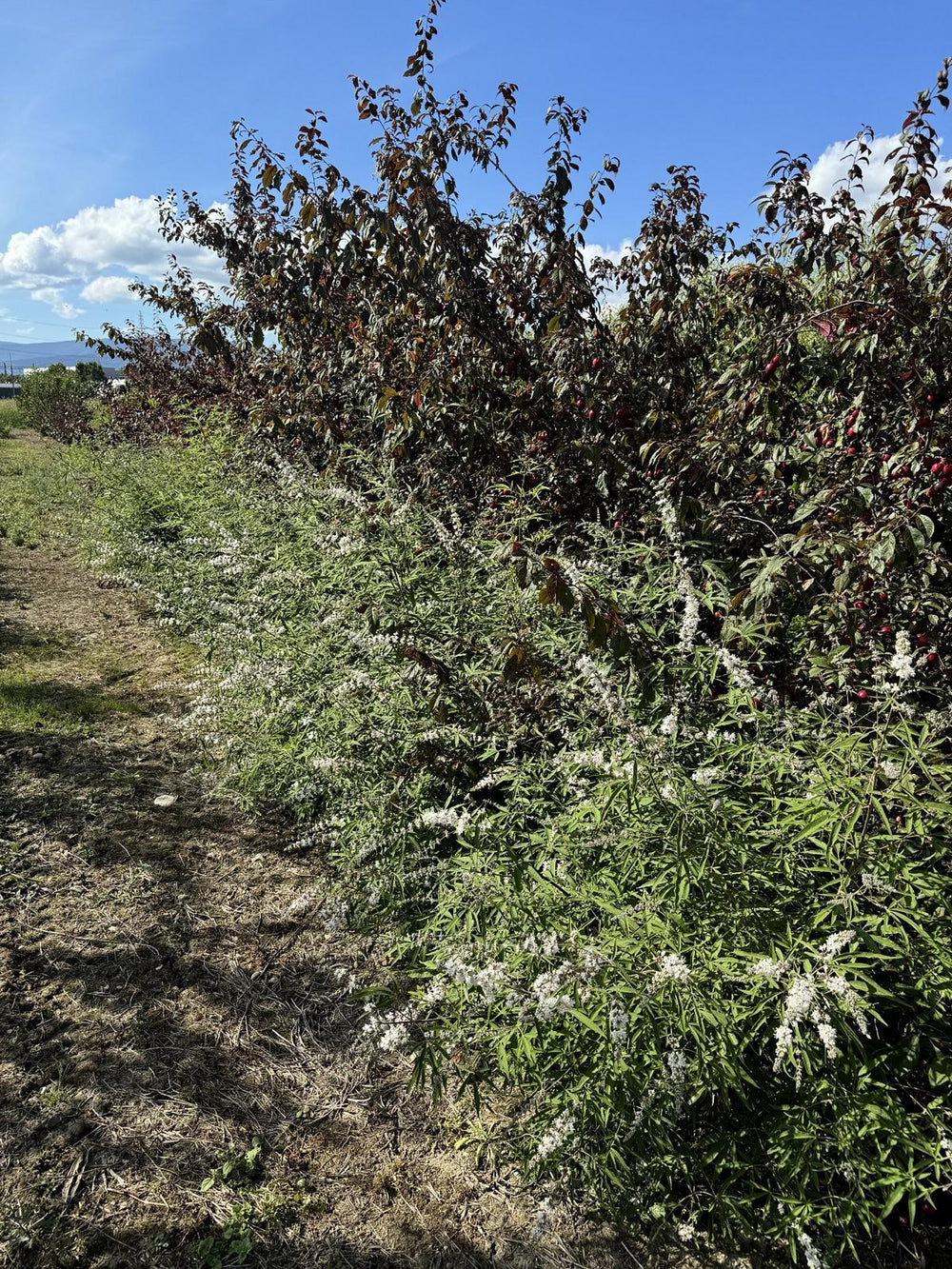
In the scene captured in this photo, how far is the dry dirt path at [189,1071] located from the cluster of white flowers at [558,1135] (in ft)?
1.39

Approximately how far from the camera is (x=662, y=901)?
201 cm

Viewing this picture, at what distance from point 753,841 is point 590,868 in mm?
489

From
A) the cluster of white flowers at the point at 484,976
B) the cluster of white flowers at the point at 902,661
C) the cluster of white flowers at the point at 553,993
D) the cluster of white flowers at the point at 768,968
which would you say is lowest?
the cluster of white flowers at the point at 484,976

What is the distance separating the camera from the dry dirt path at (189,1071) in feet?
7.26

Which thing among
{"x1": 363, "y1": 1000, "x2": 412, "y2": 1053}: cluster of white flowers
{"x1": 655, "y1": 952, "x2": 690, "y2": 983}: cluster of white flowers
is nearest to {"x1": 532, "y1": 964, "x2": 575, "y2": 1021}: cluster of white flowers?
{"x1": 655, "y1": 952, "x2": 690, "y2": 983}: cluster of white flowers

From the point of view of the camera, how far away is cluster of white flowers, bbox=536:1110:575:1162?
6.09 ft

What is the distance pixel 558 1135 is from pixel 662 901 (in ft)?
1.99

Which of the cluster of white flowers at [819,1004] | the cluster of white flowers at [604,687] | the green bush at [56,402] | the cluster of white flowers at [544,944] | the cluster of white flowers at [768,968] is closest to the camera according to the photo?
the cluster of white flowers at [819,1004]

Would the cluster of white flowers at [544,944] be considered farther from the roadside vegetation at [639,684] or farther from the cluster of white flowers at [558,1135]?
the cluster of white flowers at [558,1135]

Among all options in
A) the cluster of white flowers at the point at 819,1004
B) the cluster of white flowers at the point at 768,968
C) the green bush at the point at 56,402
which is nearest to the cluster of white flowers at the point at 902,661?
the cluster of white flowers at the point at 819,1004

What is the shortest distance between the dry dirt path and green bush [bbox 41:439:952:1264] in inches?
11.3

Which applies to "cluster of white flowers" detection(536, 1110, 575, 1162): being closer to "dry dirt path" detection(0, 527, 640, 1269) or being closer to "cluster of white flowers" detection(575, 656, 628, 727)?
"dry dirt path" detection(0, 527, 640, 1269)

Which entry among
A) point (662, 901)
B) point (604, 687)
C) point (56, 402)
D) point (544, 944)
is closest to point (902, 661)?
point (604, 687)

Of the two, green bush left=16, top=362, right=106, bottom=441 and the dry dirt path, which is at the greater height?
green bush left=16, top=362, right=106, bottom=441
